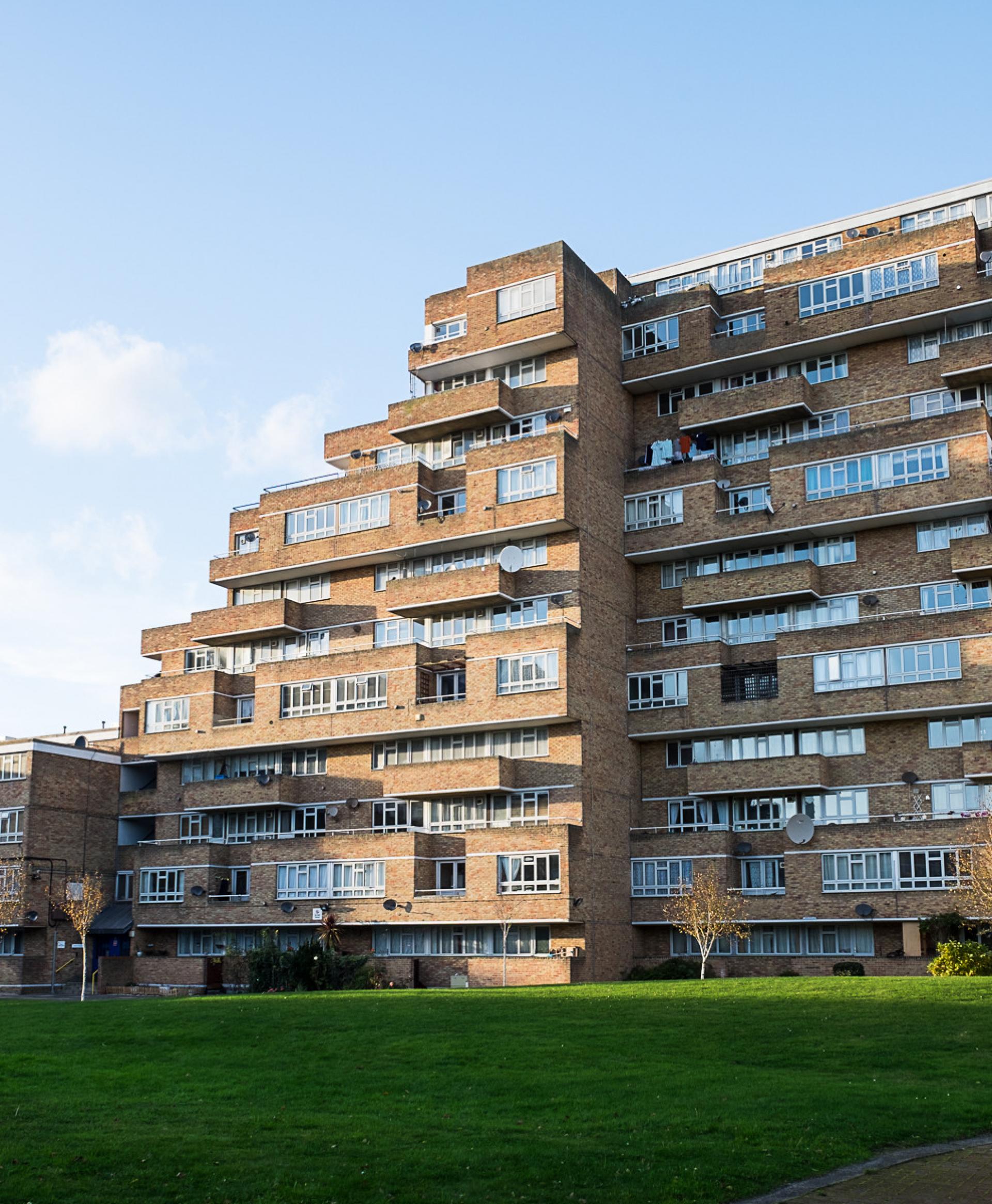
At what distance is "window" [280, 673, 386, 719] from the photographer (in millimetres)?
58062

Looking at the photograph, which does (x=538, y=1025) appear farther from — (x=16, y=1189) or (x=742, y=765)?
(x=742, y=765)

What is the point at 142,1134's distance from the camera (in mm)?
17625

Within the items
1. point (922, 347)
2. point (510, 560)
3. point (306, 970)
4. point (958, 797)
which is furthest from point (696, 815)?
point (922, 347)

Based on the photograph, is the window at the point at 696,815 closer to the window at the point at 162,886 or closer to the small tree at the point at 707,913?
the small tree at the point at 707,913

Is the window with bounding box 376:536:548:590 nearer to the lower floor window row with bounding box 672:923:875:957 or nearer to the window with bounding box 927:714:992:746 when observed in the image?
the window with bounding box 927:714:992:746

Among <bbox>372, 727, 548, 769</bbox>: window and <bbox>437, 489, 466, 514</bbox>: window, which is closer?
<bbox>372, 727, 548, 769</bbox>: window

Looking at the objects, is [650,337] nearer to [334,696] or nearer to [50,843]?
[334,696]

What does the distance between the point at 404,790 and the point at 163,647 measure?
2021 cm

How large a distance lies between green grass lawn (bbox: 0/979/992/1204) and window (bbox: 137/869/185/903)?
26.1m

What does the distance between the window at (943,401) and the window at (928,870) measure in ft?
57.5

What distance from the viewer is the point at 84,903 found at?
198 ft

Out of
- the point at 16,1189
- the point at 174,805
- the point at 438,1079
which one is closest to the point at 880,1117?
the point at 438,1079

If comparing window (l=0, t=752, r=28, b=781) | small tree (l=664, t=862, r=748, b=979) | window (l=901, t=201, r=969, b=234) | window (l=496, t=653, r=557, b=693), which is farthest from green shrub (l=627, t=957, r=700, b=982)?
window (l=901, t=201, r=969, b=234)

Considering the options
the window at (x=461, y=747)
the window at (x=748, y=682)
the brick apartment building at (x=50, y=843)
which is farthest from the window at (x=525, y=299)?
the brick apartment building at (x=50, y=843)
